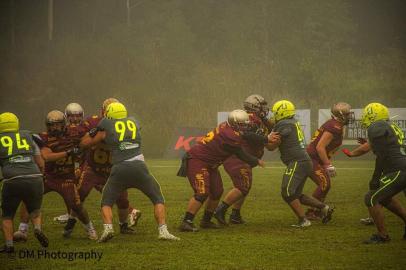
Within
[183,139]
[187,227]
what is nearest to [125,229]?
[187,227]

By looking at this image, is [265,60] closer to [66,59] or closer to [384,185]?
[66,59]

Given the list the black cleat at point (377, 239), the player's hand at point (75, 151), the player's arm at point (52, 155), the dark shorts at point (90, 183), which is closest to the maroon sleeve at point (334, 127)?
the black cleat at point (377, 239)

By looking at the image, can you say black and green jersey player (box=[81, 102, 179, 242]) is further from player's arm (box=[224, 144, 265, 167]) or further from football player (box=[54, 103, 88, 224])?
player's arm (box=[224, 144, 265, 167])

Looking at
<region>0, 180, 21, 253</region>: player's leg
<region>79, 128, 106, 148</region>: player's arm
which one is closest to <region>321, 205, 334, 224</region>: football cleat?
<region>79, 128, 106, 148</region>: player's arm

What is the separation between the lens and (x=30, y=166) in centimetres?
917

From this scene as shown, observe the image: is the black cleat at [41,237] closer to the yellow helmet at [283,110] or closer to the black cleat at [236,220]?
the black cleat at [236,220]

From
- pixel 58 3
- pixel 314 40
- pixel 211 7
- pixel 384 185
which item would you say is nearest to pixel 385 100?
pixel 314 40

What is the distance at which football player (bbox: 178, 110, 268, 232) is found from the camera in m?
11.0

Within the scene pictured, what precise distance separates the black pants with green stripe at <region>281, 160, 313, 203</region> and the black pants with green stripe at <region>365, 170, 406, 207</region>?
5.98ft

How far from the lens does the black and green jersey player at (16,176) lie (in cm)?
904

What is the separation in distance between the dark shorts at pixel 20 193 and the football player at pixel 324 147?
5221 mm

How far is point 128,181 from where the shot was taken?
381 inches

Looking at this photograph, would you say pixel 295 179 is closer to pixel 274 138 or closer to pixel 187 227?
pixel 274 138

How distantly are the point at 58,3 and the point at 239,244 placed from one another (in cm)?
4819
